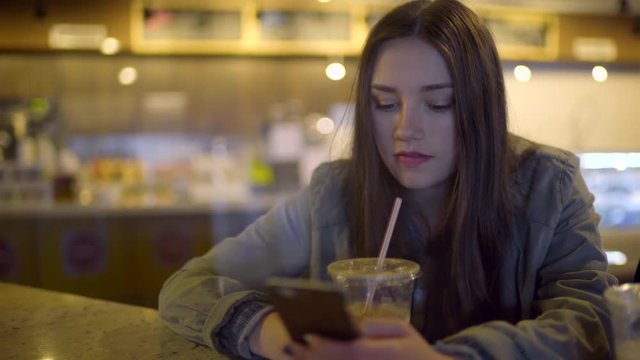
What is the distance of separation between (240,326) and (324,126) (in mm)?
3772

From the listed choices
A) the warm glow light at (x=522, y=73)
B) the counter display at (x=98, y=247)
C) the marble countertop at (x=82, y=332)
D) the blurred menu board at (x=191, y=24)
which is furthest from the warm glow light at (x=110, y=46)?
the marble countertop at (x=82, y=332)

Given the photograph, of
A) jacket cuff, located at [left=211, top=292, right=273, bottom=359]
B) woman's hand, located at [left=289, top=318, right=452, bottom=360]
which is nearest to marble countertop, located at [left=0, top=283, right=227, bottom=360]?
jacket cuff, located at [left=211, top=292, right=273, bottom=359]

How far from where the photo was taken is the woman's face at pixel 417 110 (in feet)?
3.53

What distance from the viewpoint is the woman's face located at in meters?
1.08

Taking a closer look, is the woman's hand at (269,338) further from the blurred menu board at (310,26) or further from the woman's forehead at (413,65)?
the blurred menu board at (310,26)

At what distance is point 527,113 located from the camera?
4.41 meters

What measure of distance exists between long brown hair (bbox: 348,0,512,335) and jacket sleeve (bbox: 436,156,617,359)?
3.8 inches

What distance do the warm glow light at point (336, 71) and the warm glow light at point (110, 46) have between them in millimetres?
1420

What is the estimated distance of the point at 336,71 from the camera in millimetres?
4434

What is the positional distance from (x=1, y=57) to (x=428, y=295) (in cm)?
400

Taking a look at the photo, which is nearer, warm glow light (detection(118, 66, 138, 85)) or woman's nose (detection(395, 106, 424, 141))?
woman's nose (detection(395, 106, 424, 141))

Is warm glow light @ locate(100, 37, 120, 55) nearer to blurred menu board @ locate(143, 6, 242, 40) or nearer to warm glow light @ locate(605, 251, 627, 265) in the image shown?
blurred menu board @ locate(143, 6, 242, 40)

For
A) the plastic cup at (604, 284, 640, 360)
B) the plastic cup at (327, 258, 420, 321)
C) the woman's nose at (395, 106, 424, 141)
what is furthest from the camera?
the woman's nose at (395, 106, 424, 141)

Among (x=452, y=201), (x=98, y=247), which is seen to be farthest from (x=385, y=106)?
(x=98, y=247)
